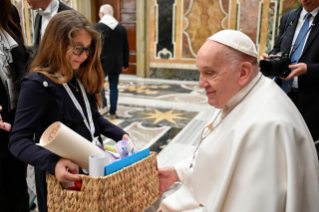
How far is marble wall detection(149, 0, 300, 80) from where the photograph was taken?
860 cm

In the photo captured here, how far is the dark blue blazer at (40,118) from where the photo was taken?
1416 mm

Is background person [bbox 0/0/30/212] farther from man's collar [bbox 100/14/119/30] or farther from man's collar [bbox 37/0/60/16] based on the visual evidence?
man's collar [bbox 100/14/119/30]

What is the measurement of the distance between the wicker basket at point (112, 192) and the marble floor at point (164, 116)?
2.07 meters

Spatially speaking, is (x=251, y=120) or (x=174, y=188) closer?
(x=251, y=120)

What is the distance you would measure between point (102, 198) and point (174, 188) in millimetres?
619

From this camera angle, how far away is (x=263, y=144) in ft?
3.66

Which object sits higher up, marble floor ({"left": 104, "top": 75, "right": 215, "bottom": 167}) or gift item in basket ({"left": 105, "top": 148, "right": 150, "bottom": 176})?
gift item in basket ({"left": 105, "top": 148, "right": 150, "bottom": 176})

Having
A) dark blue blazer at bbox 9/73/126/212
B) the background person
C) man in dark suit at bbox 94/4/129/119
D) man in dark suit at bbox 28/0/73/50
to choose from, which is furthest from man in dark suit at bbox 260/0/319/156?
Result: man in dark suit at bbox 94/4/129/119

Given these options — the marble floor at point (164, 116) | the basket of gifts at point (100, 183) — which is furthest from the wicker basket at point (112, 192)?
the marble floor at point (164, 116)

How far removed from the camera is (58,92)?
5.31 ft

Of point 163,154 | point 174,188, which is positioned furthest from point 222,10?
point 174,188

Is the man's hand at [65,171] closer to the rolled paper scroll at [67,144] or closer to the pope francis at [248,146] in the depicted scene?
the rolled paper scroll at [67,144]

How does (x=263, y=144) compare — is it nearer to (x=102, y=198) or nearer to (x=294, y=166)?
(x=294, y=166)

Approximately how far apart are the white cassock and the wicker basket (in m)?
0.31
